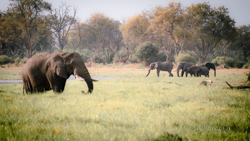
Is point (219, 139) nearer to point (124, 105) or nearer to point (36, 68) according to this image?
point (124, 105)

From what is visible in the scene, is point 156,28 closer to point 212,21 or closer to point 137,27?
point 137,27

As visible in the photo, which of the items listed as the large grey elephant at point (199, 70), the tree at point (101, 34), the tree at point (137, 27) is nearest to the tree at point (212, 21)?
the tree at point (137, 27)

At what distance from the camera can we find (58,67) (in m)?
7.54

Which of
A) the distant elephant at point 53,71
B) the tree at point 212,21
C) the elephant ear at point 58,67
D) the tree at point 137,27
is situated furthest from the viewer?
the tree at point 137,27

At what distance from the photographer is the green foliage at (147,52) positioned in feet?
127

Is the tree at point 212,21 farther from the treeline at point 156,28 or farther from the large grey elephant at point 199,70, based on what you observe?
the large grey elephant at point 199,70

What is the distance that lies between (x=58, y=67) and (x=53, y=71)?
0.28 metres

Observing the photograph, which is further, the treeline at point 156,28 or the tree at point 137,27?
the tree at point 137,27

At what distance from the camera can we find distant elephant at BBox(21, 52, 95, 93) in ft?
25.2

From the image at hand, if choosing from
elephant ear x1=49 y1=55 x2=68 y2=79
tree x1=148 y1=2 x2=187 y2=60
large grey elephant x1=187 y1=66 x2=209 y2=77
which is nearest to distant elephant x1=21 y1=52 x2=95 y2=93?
elephant ear x1=49 y1=55 x2=68 y2=79

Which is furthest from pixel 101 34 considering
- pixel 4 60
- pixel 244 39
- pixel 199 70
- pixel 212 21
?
pixel 199 70

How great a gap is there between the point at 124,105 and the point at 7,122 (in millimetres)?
2960

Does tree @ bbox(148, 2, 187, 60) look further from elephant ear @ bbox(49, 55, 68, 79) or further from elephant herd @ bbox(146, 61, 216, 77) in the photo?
elephant ear @ bbox(49, 55, 68, 79)

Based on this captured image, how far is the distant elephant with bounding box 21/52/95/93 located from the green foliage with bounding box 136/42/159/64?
3123cm
